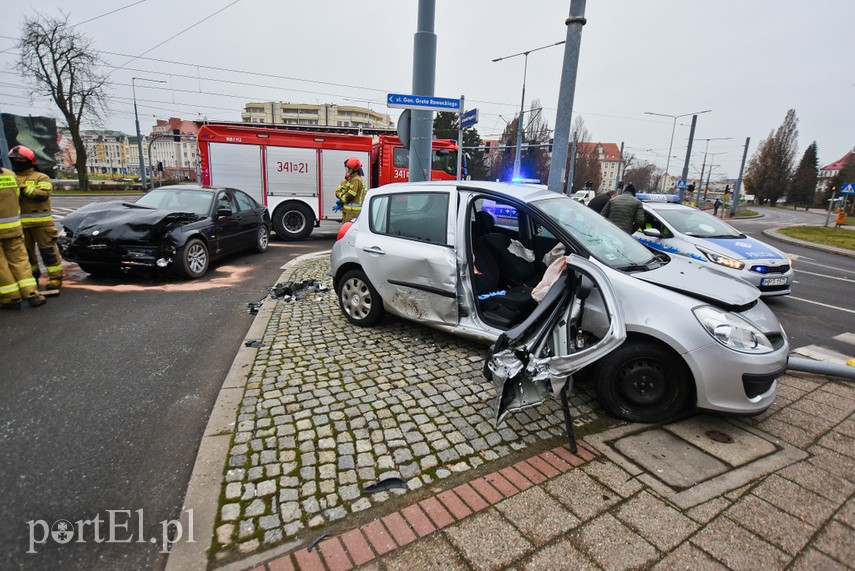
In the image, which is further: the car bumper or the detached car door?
the detached car door

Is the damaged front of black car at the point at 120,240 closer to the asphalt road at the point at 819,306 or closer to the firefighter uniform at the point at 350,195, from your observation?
the firefighter uniform at the point at 350,195

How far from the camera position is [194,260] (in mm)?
7246

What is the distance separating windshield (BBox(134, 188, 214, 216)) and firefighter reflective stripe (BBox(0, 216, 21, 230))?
86.9 inches

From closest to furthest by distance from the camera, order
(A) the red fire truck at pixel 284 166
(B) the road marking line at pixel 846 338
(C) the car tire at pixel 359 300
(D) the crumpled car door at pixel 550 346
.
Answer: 1. (D) the crumpled car door at pixel 550 346
2. (C) the car tire at pixel 359 300
3. (B) the road marking line at pixel 846 338
4. (A) the red fire truck at pixel 284 166

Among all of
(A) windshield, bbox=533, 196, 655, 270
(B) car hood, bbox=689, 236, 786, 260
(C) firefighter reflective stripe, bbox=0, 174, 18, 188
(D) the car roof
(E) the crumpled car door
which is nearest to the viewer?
(E) the crumpled car door

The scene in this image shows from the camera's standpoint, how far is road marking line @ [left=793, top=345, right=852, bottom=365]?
15.8 ft

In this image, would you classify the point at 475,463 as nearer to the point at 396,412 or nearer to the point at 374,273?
the point at 396,412

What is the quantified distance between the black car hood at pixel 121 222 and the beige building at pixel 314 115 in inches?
3150

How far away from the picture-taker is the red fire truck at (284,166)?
11727 mm

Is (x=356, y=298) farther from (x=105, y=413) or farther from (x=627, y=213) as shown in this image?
(x=627, y=213)

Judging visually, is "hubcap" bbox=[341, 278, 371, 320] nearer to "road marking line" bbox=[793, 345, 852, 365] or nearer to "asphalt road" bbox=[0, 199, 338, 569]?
"asphalt road" bbox=[0, 199, 338, 569]

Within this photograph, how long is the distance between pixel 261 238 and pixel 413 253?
6669mm

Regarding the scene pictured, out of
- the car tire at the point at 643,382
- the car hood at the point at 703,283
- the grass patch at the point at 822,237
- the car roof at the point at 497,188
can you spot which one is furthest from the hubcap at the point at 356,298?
the grass patch at the point at 822,237

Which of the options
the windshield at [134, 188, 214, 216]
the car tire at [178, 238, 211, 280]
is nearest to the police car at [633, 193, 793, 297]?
the car tire at [178, 238, 211, 280]
